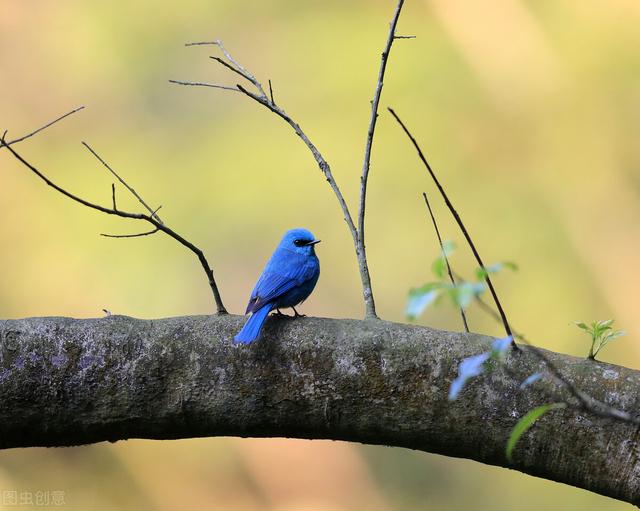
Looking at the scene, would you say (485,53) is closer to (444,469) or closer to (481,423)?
(444,469)

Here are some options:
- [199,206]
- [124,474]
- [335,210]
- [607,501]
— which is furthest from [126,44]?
[607,501]

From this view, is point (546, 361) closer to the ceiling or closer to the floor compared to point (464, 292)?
closer to the floor

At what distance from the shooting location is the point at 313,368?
7.22ft

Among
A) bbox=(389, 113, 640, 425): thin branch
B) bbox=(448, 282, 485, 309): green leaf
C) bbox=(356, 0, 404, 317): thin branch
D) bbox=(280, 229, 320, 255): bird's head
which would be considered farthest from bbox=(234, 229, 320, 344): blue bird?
bbox=(448, 282, 485, 309): green leaf

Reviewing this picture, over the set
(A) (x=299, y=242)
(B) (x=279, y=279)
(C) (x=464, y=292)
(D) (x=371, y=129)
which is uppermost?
(D) (x=371, y=129)

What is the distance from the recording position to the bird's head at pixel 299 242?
137 inches

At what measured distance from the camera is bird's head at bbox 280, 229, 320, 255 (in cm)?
347

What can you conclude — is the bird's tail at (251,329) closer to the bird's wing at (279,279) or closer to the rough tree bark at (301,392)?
the rough tree bark at (301,392)

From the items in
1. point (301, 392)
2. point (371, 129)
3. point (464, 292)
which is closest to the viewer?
point (464, 292)

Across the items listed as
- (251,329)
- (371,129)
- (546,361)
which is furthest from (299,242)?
(546,361)

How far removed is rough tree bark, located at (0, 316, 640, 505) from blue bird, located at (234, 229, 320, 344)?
0.54 m

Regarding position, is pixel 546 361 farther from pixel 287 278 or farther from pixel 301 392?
pixel 287 278

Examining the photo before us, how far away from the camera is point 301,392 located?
2174 mm

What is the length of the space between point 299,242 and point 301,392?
4.59 ft
